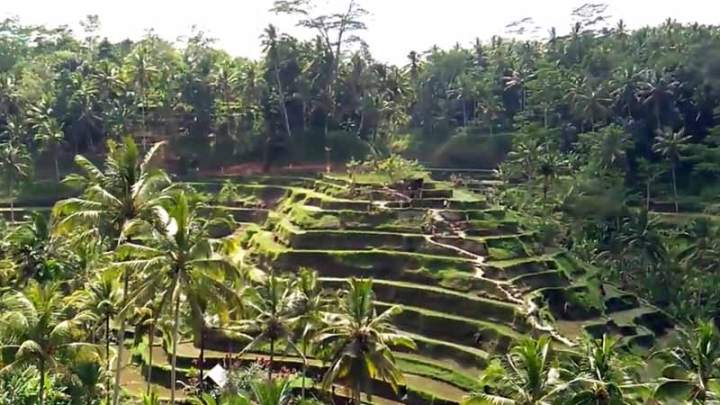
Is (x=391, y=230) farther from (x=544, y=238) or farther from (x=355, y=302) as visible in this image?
(x=355, y=302)

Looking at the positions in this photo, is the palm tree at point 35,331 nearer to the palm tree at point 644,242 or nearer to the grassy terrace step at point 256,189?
the grassy terrace step at point 256,189

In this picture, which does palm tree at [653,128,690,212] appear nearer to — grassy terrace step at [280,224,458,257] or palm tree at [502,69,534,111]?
palm tree at [502,69,534,111]

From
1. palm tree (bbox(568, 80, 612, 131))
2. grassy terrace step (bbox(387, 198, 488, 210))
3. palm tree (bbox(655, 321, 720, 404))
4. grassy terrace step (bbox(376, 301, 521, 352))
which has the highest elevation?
palm tree (bbox(568, 80, 612, 131))

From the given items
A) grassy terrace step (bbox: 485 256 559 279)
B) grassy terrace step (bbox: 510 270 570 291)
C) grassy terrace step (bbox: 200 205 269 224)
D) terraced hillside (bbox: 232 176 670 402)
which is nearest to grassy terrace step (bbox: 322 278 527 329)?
terraced hillside (bbox: 232 176 670 402)

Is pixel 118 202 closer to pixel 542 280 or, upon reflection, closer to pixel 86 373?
pixel 86 373

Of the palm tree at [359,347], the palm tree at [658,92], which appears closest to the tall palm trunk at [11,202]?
the palm tree at [359,347]

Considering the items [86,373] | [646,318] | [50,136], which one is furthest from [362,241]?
[50,136]

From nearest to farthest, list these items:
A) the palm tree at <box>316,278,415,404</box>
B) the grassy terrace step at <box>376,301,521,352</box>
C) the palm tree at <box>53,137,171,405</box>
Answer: the palm tree at <box>53,137,171,405</box> < the palm tree at <box>316,278,415,404</box> < the grassy terrace step at <box>376,301,521,352</box>

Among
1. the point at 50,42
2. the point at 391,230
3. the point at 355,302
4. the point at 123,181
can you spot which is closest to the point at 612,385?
the point at 355,302
